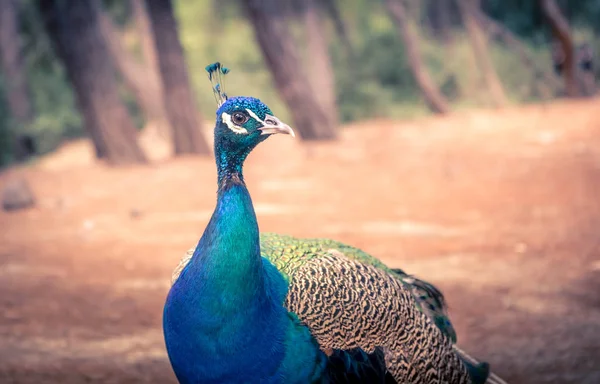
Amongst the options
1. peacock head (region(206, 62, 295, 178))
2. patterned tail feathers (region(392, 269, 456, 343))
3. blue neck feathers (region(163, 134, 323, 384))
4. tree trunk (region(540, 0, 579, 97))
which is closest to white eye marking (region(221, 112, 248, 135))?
peacock head (region(206, 62, 295, 178))

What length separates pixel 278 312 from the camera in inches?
96.7

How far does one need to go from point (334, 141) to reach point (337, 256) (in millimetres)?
8904

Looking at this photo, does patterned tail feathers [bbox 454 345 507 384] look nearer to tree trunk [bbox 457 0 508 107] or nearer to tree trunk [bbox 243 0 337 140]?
tree trunk [bbox 243 0 337 140]

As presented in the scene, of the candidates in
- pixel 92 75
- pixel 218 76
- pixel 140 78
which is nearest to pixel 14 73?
pixel 140 78

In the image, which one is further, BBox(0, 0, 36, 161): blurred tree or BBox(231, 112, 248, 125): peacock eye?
BBox(0, 0, 36, 161): blurred tree

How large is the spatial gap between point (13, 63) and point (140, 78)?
12.6 ft

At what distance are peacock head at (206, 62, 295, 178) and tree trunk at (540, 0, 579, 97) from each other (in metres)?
14.0

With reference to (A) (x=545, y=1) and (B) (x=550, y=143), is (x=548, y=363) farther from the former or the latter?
(A) (x=545, y=1)

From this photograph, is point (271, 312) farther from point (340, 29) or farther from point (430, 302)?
point (340, 29)

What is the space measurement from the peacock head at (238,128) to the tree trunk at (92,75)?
732 cm

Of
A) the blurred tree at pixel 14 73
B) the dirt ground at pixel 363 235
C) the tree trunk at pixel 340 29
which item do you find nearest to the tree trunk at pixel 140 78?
the blurred tree at pixel 14 73

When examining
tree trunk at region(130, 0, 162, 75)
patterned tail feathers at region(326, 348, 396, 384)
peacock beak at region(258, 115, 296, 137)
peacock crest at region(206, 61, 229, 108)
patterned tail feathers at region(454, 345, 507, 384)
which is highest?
tree trunk at region(130, 0, 162, 75)

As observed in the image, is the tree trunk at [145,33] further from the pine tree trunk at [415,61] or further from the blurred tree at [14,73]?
the pine tree trunk at [415,61]

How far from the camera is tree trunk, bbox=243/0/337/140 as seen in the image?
1087 cm
